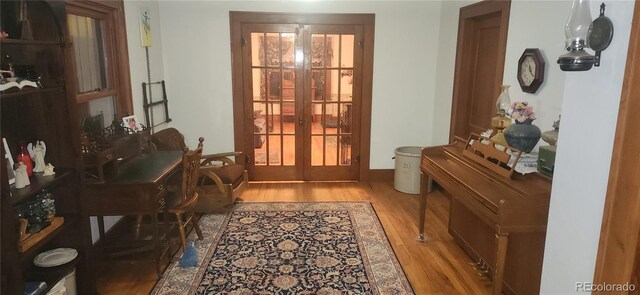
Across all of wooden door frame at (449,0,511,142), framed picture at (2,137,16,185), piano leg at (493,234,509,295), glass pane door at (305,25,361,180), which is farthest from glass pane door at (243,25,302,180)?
piano leg at (493,234,509,295)

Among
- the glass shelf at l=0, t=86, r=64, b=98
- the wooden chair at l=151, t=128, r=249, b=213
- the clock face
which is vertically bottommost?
the wooden chair at l=151, t=128, r=249, b=213

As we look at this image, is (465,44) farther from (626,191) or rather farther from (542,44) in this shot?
(626,191)

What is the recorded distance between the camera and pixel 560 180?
1.83 metres

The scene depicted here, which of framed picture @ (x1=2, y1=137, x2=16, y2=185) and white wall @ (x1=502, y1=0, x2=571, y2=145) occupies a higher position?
white wall @ (x1=502, y1=0, x2=571, y2=145)

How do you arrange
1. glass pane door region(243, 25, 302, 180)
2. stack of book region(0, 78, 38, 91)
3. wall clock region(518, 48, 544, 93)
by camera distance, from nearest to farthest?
stack of book region(0, 78, 38, 91) → wall clock region(518, 48, 544, 93) → glass pane door region(243, 25, 302, 180)

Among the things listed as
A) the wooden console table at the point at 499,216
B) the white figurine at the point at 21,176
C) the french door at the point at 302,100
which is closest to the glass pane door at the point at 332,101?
the french door at the point at 302,100

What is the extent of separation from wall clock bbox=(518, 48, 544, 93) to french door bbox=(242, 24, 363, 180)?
2.07m

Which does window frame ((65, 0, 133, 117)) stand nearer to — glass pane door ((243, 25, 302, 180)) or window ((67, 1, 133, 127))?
window ((67, 1, 133, 127))

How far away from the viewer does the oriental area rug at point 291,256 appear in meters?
2.83

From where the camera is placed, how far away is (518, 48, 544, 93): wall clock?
3.00 meters

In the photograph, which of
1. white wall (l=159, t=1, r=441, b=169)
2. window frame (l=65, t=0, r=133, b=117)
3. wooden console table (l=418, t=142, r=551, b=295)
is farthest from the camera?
white wall (l=159, t=1, r=441, b=169)

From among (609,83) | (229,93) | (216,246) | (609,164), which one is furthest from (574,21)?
(229,93)

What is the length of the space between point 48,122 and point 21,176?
1.27 feet

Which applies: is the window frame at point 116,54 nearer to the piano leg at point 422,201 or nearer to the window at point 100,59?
the window at point 100,59
